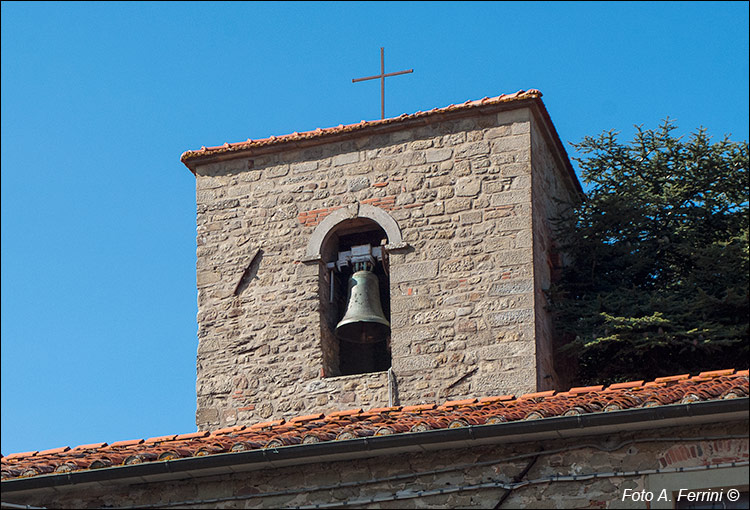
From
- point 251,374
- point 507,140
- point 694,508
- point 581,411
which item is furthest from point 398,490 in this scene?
point 507,140

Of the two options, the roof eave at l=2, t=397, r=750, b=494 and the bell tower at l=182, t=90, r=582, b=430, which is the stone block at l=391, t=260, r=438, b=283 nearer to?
the bell tower at l=182, t=90, r=582, b=430

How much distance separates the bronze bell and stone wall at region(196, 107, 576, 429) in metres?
0.17

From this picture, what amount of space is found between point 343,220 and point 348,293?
2.46 feet

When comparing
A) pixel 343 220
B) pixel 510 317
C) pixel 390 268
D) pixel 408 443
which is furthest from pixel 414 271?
pixel 408 443

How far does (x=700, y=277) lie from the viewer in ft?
46.8

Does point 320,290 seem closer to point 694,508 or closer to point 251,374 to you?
point 251,374

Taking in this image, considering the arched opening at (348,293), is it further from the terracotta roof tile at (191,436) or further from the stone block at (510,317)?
the terracotta roof tile at (191,436)

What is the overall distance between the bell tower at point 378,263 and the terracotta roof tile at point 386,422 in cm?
262

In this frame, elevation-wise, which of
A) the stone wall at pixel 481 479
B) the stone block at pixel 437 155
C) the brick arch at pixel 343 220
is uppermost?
the stone block at pixel 437 155

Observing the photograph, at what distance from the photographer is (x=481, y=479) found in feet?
30.7

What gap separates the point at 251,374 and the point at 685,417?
19.0 feet

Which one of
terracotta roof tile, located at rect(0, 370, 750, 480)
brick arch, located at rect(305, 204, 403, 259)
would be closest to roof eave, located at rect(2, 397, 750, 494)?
terracotta roof tile, located at rect(0, 370, 750, 480)

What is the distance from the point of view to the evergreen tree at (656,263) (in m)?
13.7

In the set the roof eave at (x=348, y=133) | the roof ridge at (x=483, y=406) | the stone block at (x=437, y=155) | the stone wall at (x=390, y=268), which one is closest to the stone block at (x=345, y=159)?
the stone wall at (x=390, y=268)
